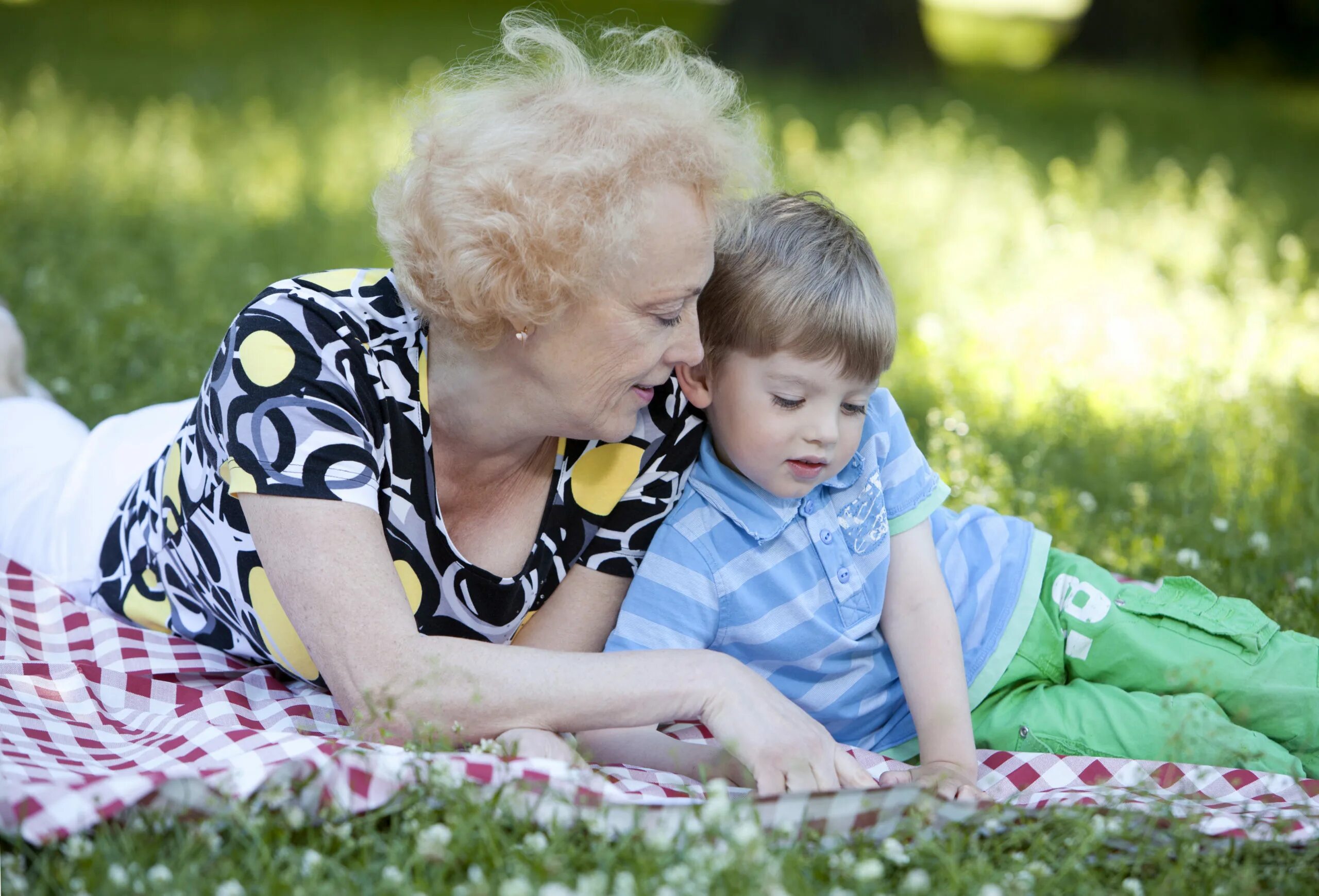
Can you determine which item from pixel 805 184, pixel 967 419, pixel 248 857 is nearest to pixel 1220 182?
pixel 805 184

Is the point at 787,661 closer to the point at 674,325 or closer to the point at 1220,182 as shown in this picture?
the point at 674,325

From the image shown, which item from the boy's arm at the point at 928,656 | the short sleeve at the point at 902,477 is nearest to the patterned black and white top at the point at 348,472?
the short sleeve at the point at 902,477

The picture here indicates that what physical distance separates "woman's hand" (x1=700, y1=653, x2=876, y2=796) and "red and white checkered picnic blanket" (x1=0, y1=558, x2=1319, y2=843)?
4.2 inches

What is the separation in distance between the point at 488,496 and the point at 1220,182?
8.01m

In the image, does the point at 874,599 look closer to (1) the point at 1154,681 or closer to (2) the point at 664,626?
(2) the point at 664,626

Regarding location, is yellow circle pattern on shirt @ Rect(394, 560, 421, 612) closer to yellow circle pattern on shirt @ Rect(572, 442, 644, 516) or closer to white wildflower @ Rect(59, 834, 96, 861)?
yellow circle pattern on shirt @ Rect(572, 442, 644, 516)

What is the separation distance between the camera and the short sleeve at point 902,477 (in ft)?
9.76

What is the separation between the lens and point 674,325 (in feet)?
8.54

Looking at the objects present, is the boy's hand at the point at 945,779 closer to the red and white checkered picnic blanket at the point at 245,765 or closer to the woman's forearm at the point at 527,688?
the red and white checkered picnic blanket at the point at 245,765

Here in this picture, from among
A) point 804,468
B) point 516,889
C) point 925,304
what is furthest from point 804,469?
point 925,304

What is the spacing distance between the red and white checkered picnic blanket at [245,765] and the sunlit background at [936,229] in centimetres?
117

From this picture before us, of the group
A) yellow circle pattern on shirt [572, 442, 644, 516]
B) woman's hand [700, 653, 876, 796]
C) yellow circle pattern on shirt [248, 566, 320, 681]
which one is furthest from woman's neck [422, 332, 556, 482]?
woman's hand [700, 653, 876, 796]

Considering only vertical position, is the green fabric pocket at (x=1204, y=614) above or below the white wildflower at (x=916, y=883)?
above

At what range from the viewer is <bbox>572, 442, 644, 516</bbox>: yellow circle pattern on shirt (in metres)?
2.87
